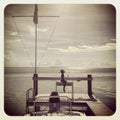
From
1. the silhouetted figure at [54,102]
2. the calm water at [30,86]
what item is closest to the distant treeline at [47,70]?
the calm water at [30,86]

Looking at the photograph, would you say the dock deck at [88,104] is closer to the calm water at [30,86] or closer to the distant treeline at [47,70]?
the calm water at [30,86]

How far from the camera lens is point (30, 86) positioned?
8.19 ft

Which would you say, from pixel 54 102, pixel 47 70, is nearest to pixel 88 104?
pixel 54 102

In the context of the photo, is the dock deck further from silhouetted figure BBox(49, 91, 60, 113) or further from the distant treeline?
the distant treeline

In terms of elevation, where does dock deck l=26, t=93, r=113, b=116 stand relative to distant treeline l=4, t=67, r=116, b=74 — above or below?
below

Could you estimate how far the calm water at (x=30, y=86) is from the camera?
2457 millimetres

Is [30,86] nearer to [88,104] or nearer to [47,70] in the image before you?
[47,70]

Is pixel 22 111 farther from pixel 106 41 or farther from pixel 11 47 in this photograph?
pixel 106 41

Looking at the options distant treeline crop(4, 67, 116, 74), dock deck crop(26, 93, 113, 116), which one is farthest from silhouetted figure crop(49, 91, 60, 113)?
distant treeline crop(4, 67, 116, 74)

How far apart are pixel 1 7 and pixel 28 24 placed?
0.29 metres

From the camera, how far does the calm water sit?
246 centimetres

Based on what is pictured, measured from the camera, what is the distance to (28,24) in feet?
8.23

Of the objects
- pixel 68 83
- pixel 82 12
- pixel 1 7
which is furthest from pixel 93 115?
pixel 1 7

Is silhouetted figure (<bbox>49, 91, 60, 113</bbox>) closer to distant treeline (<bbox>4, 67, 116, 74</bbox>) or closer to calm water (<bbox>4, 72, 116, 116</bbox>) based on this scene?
calm water (<bbox>4, 72, 116, 116</bbox>)
